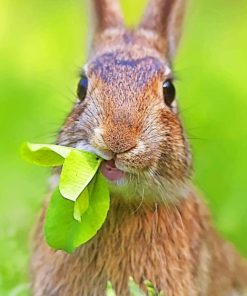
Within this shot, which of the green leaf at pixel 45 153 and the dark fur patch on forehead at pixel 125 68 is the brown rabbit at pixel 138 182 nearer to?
the dark fur patch on forehead at pixel 125 68

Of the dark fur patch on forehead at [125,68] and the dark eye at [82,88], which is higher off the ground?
the dark fur patch on forehead at [125,68]

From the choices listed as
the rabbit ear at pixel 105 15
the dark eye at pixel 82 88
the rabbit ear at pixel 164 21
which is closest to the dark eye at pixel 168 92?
the dark eye at pixel 82 88

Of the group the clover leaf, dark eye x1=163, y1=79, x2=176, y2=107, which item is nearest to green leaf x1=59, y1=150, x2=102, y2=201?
the clover leaf

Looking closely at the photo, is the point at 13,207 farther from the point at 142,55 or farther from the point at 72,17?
the point at 72,17

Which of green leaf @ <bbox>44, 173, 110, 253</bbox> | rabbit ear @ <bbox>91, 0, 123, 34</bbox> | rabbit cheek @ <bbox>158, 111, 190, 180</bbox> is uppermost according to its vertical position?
rabbit ear @ <bbox>91, 0, 123, 34</bbox>

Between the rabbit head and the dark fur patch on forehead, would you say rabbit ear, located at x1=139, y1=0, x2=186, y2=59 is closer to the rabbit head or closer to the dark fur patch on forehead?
the rabbit head

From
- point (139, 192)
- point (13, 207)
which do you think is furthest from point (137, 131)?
point (13, 207)
